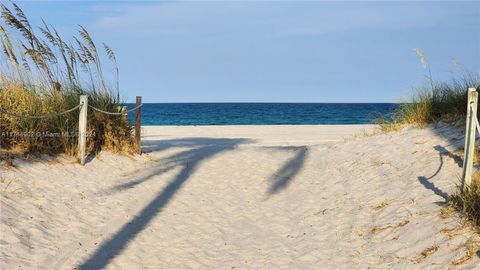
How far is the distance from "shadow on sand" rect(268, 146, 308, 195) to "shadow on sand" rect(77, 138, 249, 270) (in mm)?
1702

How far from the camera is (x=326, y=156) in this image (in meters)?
11.4

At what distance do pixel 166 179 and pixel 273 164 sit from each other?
2.65 metres

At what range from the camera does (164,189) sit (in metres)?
8.99

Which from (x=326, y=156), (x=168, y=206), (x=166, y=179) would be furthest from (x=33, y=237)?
(x=326, y=156)

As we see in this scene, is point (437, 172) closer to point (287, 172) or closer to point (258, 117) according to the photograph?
point (287, 172)

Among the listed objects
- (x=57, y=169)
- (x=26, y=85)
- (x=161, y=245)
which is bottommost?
(x=161, y=245)

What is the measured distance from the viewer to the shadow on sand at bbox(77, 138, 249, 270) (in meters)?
5.83

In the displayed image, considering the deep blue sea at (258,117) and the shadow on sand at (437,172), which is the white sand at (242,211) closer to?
the shadow on sand at (437,172)

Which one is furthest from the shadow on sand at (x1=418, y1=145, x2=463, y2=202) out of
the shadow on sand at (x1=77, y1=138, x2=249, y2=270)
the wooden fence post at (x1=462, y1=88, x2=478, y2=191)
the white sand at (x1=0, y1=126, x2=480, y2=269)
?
the shadow on sand at (x1=77, y1=138, x2=249, y2=270)

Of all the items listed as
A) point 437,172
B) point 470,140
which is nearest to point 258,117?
point 437,172

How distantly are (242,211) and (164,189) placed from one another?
1.65 m

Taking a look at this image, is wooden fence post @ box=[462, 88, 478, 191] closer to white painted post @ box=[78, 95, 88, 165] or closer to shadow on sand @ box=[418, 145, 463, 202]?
shadow on sand @ box=[418, 145, 463, 202]

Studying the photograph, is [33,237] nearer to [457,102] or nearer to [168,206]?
[168,206]

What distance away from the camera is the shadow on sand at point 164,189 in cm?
583
